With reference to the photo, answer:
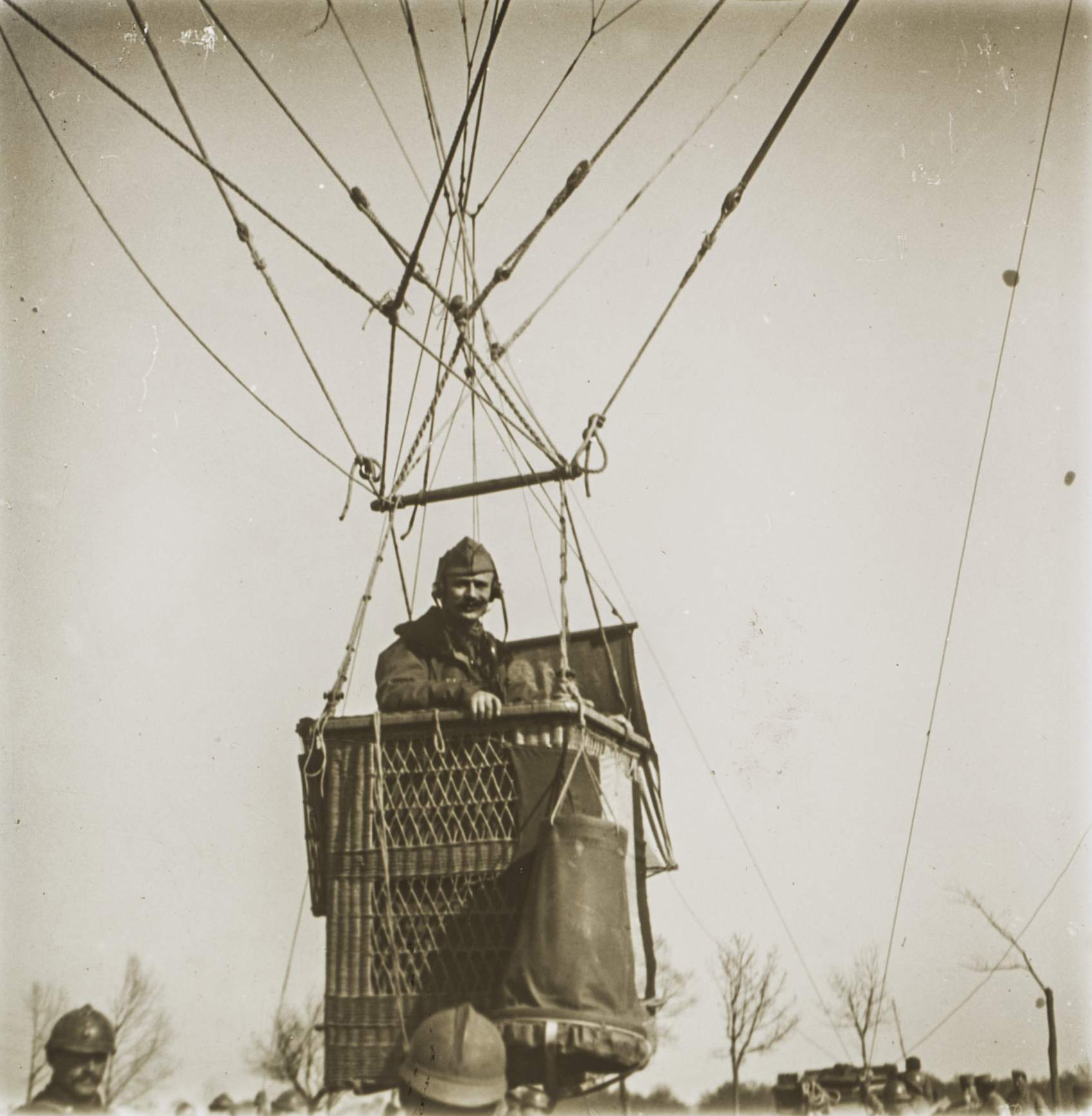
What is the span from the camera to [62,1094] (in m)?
4.35

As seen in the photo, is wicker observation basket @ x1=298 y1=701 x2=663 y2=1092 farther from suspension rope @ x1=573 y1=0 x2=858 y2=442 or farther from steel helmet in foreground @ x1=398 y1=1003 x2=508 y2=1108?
suspension rope @ x1=573 y1=0 x2=858 y2=442

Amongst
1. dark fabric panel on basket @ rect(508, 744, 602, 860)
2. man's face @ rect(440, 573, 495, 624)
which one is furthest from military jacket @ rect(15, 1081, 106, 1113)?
man's face @ rect(440, 573, 495, 624)

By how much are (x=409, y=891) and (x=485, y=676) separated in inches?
33.2

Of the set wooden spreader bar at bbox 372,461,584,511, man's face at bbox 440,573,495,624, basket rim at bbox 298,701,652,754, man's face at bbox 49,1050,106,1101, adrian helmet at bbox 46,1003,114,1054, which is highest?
wooden spreader bar at bbox 372,461,584,511

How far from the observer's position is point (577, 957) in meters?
3.66

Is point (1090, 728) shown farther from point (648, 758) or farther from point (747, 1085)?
point (747, 1085)

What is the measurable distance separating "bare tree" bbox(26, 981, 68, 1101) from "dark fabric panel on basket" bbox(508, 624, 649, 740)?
209 cm

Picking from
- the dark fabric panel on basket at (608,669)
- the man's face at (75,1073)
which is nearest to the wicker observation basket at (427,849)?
the man's face at (75,1073)

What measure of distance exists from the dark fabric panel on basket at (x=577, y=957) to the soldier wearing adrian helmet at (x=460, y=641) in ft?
2.22

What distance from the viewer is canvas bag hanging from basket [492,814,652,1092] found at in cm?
363

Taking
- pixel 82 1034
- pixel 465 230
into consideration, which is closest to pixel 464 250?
pixel 465 230

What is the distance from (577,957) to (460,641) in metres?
1.21

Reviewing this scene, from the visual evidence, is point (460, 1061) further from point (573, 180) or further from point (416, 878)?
point (573, 180)

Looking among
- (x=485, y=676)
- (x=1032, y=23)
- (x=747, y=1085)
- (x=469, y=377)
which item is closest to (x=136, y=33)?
(x=469, y=377)
